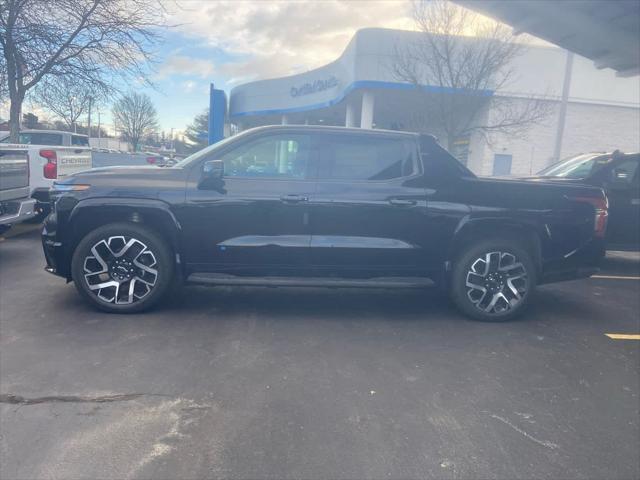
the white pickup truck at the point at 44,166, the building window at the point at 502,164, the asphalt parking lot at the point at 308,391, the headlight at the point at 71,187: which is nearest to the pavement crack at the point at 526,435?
the asphalt parking lot at the point at 308,391

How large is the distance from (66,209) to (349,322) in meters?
2.90

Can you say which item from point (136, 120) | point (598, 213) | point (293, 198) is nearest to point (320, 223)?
point (293, 198)

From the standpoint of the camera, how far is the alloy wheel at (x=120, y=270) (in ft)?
15.6

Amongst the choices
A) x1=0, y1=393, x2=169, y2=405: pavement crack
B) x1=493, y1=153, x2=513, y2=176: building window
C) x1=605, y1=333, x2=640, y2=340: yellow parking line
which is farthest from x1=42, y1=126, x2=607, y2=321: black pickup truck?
x1=493, y1=153, x2=513, y2=176: building window

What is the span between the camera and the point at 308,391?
352 centimetres

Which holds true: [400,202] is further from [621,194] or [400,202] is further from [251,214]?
[621,194]

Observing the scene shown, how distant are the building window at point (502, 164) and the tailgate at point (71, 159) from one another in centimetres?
1777

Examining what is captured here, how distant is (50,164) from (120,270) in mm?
4514

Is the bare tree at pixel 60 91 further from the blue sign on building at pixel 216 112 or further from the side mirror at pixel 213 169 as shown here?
the blue sign on building at pixel 216 112

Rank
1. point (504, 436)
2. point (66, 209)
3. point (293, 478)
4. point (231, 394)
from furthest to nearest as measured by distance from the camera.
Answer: point (66, 209) → point (231, 394) → point (504, 436) → point (293, 478)

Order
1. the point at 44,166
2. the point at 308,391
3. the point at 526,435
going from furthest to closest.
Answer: the point at 44,166
the point at 308,391
the point at 526,435

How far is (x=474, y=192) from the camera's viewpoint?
5117 millimetres

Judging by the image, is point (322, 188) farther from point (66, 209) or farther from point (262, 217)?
point (66, 209)

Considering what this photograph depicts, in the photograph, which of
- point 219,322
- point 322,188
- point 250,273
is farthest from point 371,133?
point 219,322
